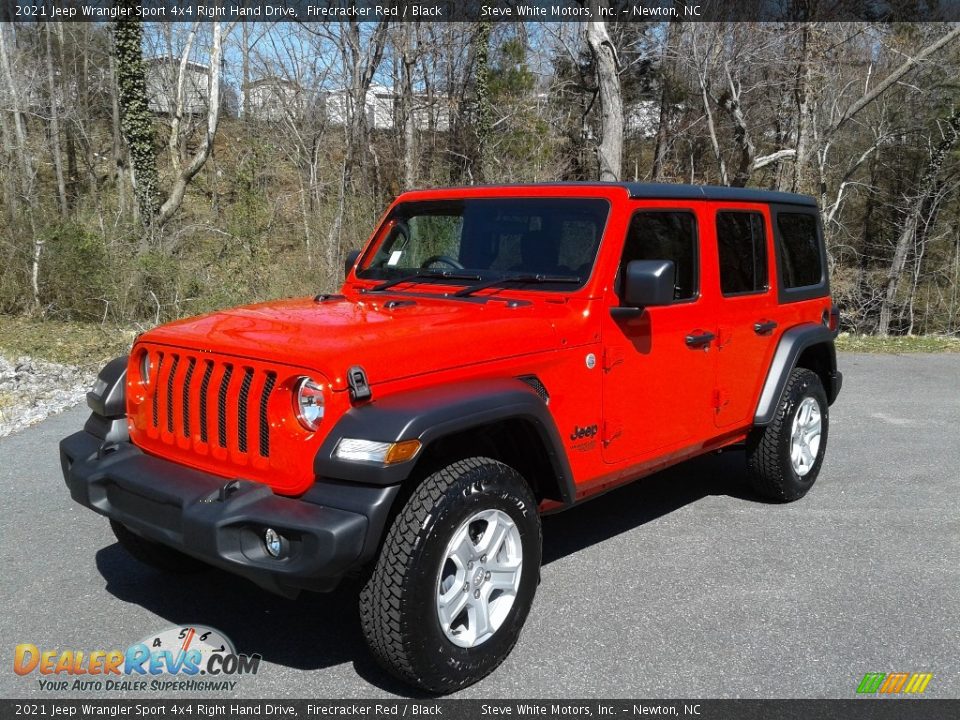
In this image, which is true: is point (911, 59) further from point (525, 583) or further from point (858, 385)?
point (525, 583)

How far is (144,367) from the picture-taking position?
12.2 ft

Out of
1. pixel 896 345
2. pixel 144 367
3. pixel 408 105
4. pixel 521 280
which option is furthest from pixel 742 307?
pixel 408 105

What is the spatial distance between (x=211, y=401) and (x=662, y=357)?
7.09 feet

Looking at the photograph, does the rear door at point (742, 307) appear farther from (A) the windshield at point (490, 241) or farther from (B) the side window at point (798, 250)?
(A) the windshield at point (490, 241)

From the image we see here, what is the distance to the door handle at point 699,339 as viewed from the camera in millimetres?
4391

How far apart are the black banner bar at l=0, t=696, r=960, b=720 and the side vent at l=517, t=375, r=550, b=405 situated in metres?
1.20

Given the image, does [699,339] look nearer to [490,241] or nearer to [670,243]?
[670,243]

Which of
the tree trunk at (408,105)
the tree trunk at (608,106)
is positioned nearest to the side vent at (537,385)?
the tree trunk at (608,106)

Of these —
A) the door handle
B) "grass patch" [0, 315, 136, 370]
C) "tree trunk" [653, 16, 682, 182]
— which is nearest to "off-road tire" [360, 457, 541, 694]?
the door handle

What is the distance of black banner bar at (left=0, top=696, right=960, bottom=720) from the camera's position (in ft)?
10.2

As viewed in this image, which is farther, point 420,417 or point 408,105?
point 408,105

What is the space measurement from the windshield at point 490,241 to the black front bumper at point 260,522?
5.29 ft

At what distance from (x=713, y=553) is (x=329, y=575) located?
253cm

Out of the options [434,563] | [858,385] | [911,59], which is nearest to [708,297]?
[434,563]
